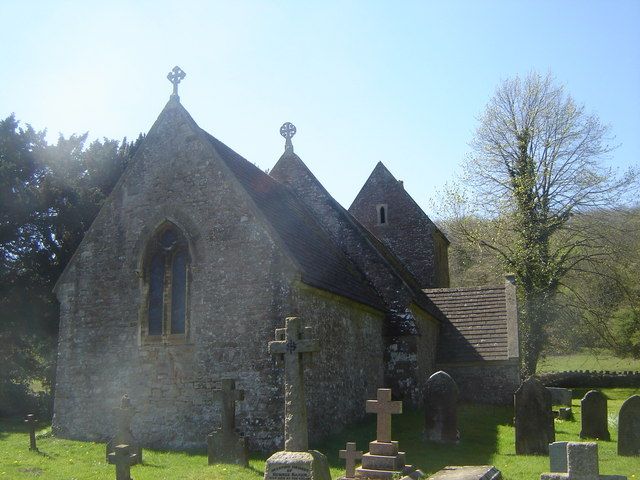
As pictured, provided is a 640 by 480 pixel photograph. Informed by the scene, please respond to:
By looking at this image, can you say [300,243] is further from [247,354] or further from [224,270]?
[247,354]

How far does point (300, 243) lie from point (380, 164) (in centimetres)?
1355

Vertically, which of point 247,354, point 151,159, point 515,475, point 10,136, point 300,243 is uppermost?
point 10,136

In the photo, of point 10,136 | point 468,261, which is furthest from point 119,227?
point 468,261

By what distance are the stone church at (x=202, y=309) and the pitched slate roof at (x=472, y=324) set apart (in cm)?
296

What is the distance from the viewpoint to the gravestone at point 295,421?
838cm

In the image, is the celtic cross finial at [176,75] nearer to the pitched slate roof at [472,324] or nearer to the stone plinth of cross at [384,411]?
the stone plinth of cross at [384,411]

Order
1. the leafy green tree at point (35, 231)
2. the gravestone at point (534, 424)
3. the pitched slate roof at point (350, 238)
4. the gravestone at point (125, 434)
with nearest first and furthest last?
1. the gravestone at point (125, 434)
2. the gravestone at point (534, 424)
3. the pitched slate roof at point (350, 238)
4. the leafy green tree at point (35, 231)

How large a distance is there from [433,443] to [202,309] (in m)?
5.70

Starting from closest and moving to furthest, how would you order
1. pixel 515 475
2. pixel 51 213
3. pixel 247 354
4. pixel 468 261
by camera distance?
1. pixel 515 475
2. pixel 247 354
3. pixel 51 213
4. pixel 468 261

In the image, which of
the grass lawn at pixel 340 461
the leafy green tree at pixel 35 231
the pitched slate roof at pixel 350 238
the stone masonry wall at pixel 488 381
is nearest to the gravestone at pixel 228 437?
the grass lawn at pixel 340 461

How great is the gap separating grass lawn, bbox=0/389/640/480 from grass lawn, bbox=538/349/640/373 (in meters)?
19.5

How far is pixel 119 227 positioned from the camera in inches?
587

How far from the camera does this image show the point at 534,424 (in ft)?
40.6

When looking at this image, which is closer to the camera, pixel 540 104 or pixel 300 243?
pixel 300 243
